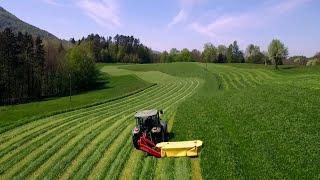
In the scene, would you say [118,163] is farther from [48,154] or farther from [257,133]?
[257,133]

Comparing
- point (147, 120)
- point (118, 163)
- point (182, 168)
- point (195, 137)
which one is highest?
point (147, 120)

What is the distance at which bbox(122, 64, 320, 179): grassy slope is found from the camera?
2097 centimetres

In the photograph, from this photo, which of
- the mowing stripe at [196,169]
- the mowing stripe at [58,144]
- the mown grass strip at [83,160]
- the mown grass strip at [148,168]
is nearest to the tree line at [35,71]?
the mowing stripe at [58,144]

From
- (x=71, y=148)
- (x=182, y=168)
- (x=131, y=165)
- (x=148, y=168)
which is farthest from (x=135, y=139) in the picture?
(x=182, y=168)

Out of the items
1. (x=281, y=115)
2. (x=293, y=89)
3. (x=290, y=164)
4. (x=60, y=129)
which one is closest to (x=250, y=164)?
(x=290, y=164)

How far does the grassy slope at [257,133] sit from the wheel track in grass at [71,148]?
126 inches

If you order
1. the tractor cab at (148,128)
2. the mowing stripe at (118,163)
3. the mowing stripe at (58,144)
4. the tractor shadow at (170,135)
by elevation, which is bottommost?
the mowing stripe at (58,144)

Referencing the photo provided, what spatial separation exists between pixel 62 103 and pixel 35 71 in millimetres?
31153

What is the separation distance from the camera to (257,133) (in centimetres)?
2842

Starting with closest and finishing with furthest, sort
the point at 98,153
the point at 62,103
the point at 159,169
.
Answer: the point at 159,169
the point at 98,153
the point at 62,103

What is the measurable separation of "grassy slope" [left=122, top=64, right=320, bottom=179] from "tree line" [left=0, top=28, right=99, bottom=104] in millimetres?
51187

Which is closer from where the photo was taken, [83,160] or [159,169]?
[159,169]

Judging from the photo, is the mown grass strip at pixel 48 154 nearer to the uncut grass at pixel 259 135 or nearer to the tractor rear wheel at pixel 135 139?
the tractor rear wheel at pixel 135 139

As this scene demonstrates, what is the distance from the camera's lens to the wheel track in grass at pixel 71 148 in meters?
23.8
